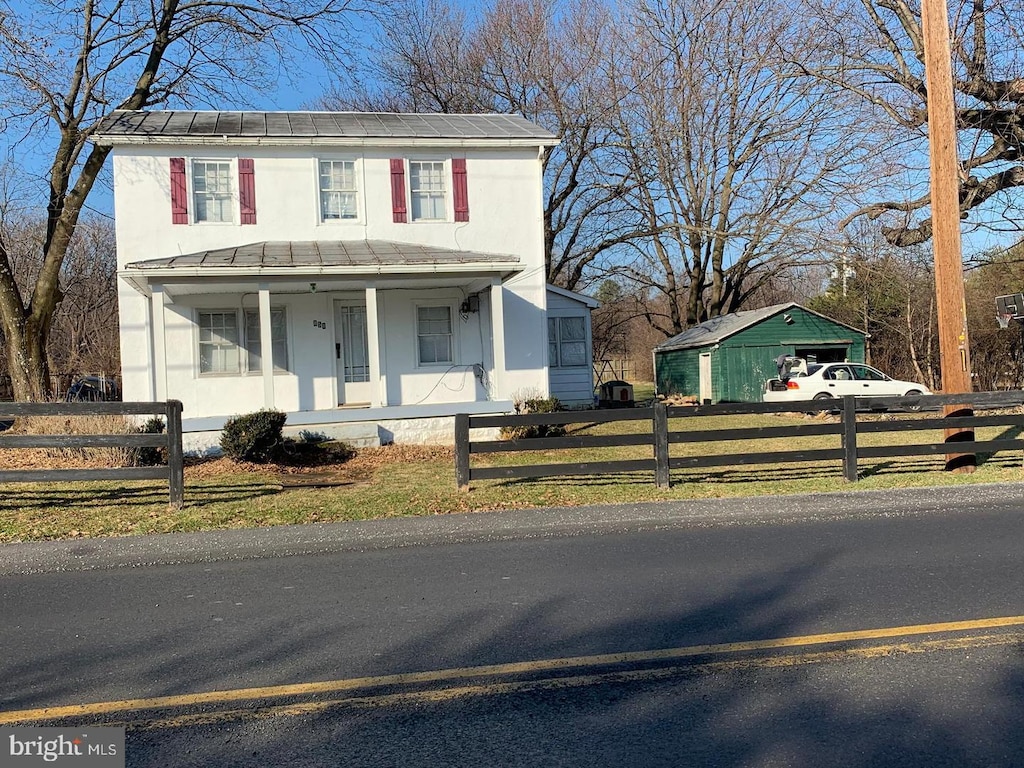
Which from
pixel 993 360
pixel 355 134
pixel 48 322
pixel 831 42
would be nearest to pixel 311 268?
pixel 355 134

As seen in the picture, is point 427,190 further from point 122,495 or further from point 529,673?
point 529,673

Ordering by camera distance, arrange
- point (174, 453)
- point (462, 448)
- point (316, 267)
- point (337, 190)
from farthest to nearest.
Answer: point (337, 190) < point (316, 267) < point (462, 448) < point (174, 453)

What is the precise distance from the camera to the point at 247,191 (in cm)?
1686

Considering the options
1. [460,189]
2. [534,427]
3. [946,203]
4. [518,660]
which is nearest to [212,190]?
[460,189]

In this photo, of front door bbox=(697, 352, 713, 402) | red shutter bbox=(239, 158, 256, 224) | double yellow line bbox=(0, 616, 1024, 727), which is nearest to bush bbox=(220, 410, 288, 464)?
red shutter bbox=(239, 158, 256, 224)

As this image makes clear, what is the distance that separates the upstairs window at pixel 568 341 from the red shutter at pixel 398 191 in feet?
21.0

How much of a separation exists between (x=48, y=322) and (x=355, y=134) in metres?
8.67

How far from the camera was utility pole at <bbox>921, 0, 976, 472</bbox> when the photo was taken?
11.2 m

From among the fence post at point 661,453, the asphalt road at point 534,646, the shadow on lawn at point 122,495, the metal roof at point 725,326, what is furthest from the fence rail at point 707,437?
the metal roof at point 725,326

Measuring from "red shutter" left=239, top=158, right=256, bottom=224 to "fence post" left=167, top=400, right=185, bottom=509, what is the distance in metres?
8.83

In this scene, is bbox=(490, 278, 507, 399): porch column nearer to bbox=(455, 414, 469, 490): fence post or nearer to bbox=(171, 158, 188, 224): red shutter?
bbox=(455, 414, 469, 490): fence post

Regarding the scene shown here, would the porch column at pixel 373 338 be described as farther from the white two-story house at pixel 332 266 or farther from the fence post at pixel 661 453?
the fence post at pixel 661 453

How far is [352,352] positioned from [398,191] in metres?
3.82

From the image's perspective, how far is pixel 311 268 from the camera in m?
14.7
